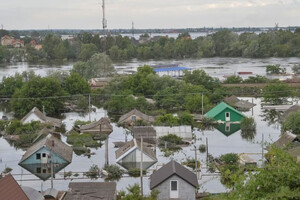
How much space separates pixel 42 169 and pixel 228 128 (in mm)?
6206

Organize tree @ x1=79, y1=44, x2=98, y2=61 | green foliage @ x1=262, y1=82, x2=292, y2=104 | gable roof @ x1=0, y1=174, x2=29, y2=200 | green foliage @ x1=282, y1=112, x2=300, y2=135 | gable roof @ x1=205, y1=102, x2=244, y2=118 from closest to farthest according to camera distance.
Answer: gable roof @ x1=0, y1=174, x2=29, y2=200 < green foliage @ x1=282, y1=112, x2=300, y2=135 < gable roof @ x1=205, y1=102, x2=244, y2=118 < green foliage @ x1=262, y1=82, x2=292, y2=104 < tree @ x1=79, y1=44, x2=98, y2=61

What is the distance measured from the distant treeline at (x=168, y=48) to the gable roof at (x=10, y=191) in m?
37.8

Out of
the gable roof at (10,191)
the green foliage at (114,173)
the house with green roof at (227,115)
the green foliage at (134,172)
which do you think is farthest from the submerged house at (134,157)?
the house with green roof at (227,115)

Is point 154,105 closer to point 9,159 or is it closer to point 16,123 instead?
point 16,123

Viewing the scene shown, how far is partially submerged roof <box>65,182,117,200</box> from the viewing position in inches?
301

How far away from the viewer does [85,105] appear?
1870 cm

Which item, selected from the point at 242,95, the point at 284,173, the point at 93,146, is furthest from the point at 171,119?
the point at 284,173

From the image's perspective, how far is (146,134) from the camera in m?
13.2

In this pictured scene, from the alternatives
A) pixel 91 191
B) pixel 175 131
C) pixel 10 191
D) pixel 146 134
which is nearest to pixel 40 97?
pixel 146 134

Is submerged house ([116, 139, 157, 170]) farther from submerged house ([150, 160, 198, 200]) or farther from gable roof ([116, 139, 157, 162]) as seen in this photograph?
submerged house ([150, 160, 198, 200])

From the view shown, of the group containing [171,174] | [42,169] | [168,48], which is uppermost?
[168,48]

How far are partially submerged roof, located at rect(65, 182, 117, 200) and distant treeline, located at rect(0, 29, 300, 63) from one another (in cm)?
Result: 3691

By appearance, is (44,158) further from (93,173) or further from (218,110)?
(218,110)

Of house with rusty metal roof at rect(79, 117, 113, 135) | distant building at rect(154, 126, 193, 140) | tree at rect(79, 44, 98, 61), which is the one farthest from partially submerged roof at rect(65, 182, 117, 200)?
tree at rect(79, 44, 98, 61)
